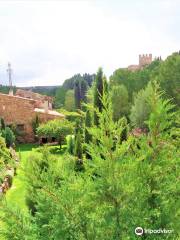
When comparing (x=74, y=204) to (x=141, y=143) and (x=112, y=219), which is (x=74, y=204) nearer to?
(x=112, y=219)

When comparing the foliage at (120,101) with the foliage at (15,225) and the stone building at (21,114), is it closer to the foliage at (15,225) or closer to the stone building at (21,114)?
the stone building at (21,114)

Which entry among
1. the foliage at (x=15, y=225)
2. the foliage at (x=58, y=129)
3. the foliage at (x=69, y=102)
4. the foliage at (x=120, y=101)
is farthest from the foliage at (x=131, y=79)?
the foliage at (x=15, y=225)

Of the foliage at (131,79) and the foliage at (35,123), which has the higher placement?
the foliage at (131,79)

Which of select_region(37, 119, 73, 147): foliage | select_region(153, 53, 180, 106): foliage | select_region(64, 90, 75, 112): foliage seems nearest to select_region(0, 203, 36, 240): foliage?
select_region(37, 119, 73, 147): foliage

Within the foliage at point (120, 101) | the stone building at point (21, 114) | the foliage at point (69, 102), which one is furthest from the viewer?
the foliage at point (69, 102)

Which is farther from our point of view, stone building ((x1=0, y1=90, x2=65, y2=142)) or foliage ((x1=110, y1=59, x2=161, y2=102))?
foliage ((x1=110, y1=59, x2=161, y2=102))

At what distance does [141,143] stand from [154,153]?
139 mm

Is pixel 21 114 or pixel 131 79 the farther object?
pixel 131 79

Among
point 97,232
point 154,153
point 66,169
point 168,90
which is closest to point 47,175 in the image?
point 66,169

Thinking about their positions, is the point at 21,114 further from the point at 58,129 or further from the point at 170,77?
the point at 170,77

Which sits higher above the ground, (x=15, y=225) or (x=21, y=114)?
(x=15, y=225)

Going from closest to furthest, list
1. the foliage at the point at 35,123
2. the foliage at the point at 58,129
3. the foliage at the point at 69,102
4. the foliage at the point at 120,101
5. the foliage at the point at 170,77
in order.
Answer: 1. the foliage at the point at 58,129
2. the foliage at the point at 35,123
3. the foliage at the point at 170,77
4. the foliage at the point at 120,101
5. the foliage at the point at 69,102

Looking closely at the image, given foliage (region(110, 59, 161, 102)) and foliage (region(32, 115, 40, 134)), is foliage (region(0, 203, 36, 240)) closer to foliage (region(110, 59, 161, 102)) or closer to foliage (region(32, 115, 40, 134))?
foliage (region(32, 115, 40, 134))

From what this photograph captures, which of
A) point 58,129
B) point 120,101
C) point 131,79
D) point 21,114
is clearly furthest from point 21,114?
point 131,79
